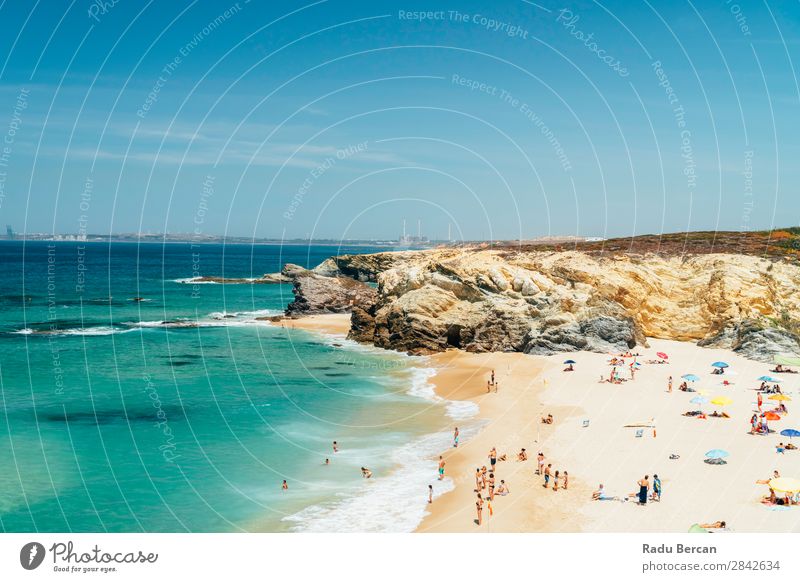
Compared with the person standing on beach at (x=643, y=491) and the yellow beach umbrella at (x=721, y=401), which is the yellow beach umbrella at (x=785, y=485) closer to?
the person standing on beach at (x=643, y=491)

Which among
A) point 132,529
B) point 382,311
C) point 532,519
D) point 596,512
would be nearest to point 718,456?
point 596,512

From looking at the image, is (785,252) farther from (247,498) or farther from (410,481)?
(247,498)

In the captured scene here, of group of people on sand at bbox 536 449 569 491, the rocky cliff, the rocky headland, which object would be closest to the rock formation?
the rocky headland

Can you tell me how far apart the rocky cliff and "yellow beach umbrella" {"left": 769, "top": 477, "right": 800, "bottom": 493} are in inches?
956

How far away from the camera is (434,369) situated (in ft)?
141

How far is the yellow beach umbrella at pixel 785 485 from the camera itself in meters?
17.8

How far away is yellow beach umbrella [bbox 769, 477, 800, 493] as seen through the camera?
1775 centimetres

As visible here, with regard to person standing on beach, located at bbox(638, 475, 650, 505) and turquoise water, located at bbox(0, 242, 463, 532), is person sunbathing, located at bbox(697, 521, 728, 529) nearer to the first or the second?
person standing on beach, located at bbox(638, 475, 650, 505)

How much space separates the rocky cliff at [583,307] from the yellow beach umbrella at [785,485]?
24278 millimetres

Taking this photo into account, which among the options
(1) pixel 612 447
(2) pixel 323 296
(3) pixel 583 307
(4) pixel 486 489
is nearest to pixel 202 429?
(4) pixel 486 489

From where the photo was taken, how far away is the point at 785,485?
17984mm

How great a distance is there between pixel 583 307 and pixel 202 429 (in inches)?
1149

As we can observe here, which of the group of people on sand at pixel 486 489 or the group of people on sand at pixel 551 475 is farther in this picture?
the group of people on sand at pixel 551 475

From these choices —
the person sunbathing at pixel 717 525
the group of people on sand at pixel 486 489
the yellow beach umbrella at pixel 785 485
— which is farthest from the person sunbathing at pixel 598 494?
the yellow beach umbrella at pixel 785 485
